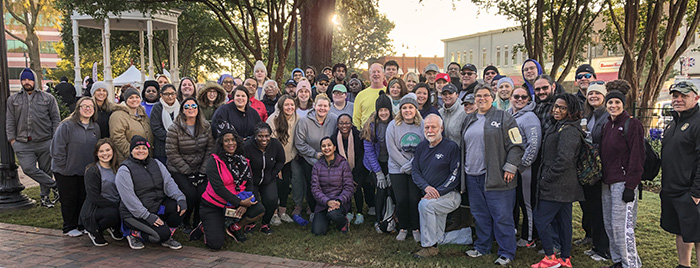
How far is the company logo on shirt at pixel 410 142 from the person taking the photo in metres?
5.91

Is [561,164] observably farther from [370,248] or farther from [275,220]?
[275,220]

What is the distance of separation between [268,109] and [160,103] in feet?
5.84

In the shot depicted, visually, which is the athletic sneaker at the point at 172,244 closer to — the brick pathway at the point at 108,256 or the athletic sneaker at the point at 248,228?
the brick pathway at the point at 108,256

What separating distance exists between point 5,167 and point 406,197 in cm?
638

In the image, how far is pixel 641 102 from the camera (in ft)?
50.6

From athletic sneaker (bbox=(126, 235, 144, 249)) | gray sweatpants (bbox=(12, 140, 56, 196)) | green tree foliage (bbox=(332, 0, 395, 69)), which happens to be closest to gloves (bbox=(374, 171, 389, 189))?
athletic sneaker (bbox=(126, 235, 144, 249))

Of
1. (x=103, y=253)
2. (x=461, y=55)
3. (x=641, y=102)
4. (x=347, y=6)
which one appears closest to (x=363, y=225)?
(x=103, y=253)

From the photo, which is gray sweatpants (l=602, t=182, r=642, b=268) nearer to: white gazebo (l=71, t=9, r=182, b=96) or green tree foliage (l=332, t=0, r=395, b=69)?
white gazebo (l=71, t=9, r=182, b=96)

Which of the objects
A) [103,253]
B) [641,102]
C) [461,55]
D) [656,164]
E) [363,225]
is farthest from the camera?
[461,55]

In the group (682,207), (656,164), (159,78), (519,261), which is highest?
(159,78)

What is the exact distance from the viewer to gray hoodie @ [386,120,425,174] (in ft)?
19.4

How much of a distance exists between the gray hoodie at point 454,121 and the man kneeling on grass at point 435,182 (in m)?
0.39

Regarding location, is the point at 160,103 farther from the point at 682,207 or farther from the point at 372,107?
the point at 682,207

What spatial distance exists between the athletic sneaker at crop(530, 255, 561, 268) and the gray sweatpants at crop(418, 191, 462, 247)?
1.08 metres
